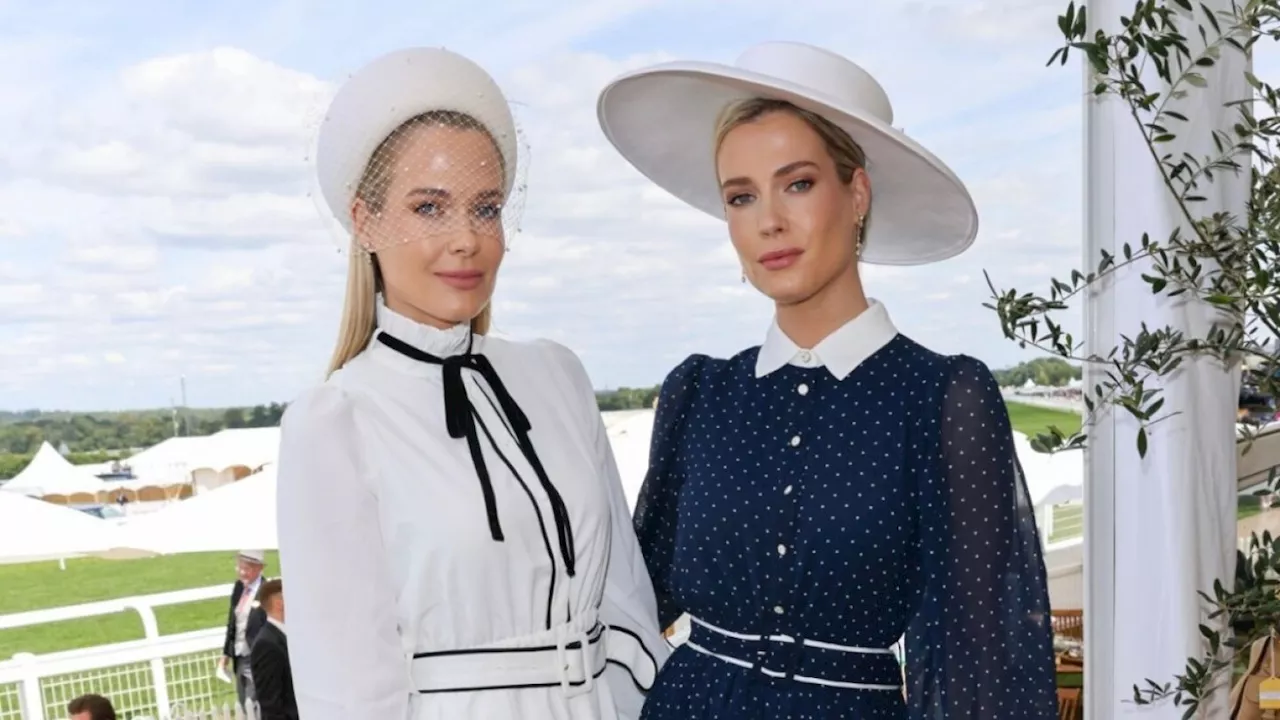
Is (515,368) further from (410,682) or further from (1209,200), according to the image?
(1209,200)

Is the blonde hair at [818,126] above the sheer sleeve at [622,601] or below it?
above

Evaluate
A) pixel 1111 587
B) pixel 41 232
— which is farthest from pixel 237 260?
pixel 1111 587

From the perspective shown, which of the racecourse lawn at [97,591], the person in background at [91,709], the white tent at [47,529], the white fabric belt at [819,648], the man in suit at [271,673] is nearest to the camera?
the white fabric belt at [819,648]

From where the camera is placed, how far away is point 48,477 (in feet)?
23.4

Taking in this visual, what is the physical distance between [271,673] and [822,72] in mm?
4177

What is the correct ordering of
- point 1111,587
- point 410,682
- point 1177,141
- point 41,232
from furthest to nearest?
1. point 41,232
2. point 1111,587
3. point 1177,141
4. point 410,682

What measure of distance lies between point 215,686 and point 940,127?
5.51 m

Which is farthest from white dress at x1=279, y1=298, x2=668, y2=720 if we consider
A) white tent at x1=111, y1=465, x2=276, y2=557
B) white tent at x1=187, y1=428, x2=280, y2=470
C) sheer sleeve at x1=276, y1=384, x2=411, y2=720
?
white tent at x1=187, y1=428, x2=280, y2=470

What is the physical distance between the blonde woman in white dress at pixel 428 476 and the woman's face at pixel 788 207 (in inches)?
9.9

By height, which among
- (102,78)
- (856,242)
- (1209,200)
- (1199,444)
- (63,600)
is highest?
(102,78)

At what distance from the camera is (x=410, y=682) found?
1143 millimetres

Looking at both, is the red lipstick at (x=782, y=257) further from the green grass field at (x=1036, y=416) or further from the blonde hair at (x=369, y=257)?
the green grass field at (x=1036, y=416)

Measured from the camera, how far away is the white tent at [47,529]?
21.4 feet

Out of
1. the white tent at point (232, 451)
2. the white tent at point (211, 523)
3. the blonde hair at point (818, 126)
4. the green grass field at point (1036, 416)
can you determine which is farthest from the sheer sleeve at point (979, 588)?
the white tent at point (232, 451)
